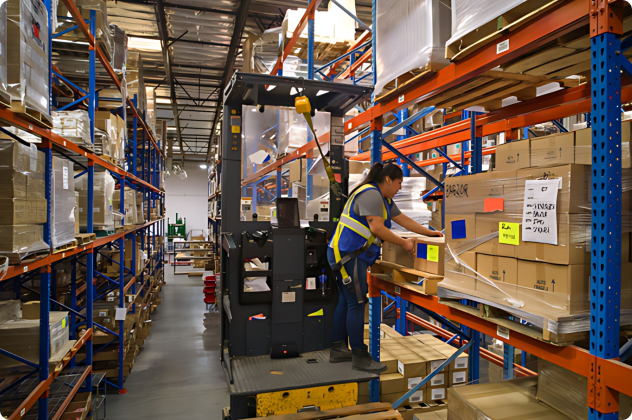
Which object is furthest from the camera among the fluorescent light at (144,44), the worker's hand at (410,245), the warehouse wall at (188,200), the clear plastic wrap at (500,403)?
the warehouse wall at (188,200)

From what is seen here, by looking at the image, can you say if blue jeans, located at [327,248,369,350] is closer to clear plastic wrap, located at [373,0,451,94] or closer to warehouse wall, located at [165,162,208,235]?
clear plastic wrap, located at [373,0,451,94]

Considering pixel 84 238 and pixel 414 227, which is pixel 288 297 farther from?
pixel 84 238

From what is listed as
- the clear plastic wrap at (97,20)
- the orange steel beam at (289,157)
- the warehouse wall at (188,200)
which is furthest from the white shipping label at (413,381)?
the warehouse wall at (188,200)

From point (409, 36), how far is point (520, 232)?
158 centimetres

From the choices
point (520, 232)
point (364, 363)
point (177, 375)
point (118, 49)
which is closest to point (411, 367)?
point (364, 363)

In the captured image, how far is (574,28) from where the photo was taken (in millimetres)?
1784

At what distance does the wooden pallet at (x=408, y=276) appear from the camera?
9.37 ft

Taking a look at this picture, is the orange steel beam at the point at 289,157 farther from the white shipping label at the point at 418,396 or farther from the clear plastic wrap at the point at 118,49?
the white shipping label at the point at 418,396

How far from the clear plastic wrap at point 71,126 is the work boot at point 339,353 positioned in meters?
3.29

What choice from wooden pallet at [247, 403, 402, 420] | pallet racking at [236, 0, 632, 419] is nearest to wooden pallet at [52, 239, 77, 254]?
wooden pallet at [247, 403, 402, 420]

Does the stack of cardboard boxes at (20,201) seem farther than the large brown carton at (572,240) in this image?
Yes

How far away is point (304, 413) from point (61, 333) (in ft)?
8.39

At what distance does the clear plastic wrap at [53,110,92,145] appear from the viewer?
410 cm

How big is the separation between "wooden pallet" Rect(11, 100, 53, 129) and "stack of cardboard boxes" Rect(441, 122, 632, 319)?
9.31 ft
